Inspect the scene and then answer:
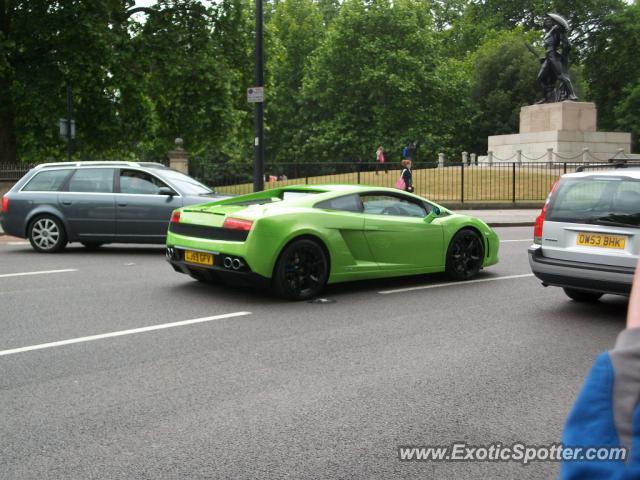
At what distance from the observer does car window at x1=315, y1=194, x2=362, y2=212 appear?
880 cm

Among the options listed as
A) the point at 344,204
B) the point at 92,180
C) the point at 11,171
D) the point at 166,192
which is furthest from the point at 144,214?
the point at 11,171

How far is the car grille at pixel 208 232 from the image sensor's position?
8094 mm

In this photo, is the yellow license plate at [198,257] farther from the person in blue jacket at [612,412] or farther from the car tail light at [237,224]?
the person in blue jacket at [612,412]

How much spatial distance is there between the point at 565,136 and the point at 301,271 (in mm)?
30337

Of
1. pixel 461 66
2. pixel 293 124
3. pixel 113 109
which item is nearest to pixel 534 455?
pixel 113 109

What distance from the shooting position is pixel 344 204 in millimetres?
8992

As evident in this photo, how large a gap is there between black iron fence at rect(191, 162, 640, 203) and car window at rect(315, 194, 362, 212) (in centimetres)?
1756

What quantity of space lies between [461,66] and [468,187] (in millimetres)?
33042

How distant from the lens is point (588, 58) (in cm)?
6412

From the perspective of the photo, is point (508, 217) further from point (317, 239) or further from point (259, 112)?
point (317, 239)

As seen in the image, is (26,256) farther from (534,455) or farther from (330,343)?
(534,455)

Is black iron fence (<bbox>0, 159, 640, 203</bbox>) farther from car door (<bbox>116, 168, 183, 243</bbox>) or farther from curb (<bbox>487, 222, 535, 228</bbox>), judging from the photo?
car door (<bbox>116, 168, 183, 243</bbox>)

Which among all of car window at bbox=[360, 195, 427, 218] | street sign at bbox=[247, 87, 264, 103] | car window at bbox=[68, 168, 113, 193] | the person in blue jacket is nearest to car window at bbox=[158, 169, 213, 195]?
car window at bbox=[68, 168, 113, 193]

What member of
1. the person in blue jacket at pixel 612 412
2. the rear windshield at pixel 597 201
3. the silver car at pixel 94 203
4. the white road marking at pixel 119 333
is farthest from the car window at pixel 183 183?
the person in blue jacket at pixel 612 412
